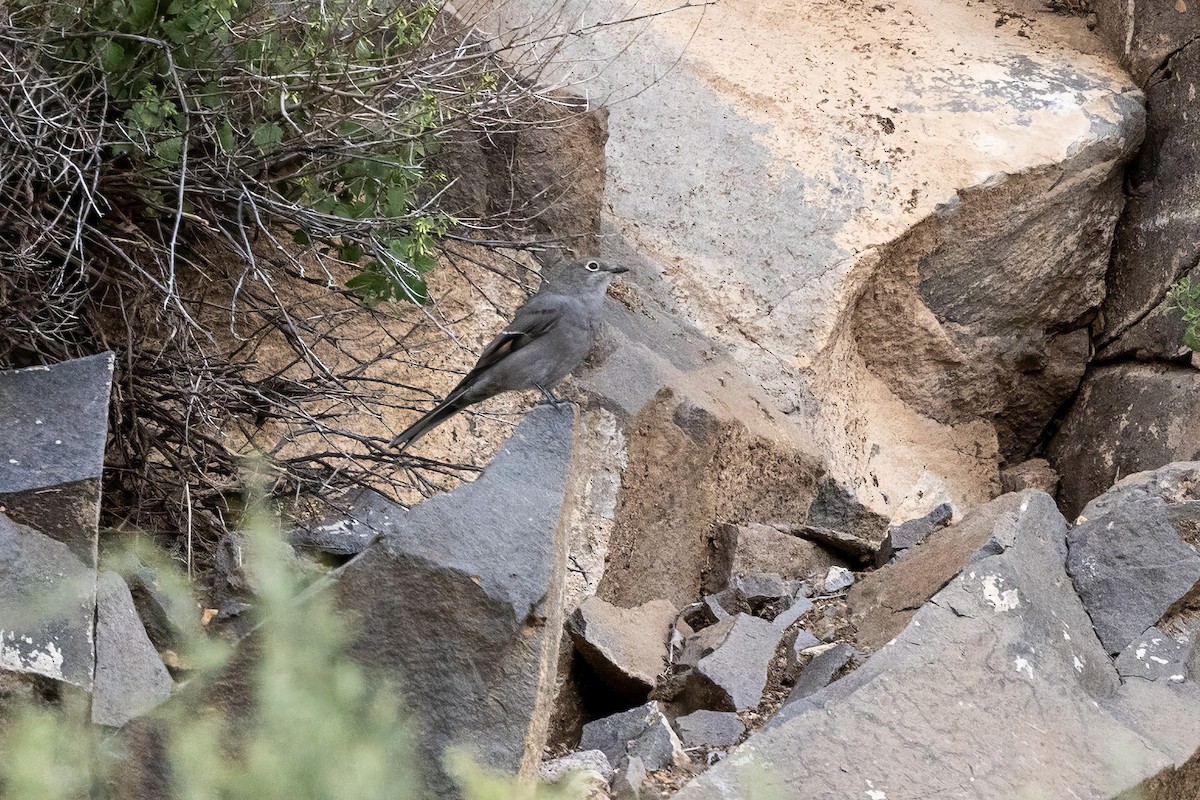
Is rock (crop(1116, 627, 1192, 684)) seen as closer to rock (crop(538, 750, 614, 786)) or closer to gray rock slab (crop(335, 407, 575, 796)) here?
rock (crop(538, 750, 614, 786))

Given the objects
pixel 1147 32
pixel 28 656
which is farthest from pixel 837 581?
pixel 1147 32

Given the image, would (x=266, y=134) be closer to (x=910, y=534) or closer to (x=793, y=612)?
(x=793, y=612)

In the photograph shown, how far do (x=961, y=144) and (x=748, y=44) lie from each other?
118 centimetres

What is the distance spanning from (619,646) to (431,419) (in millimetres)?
1130

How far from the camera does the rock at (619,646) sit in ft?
13.6

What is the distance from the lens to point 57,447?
10.8ft

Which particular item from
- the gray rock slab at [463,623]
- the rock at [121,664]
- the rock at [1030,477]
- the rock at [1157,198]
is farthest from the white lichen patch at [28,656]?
the rock at [1157,198]

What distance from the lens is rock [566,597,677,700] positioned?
163 inches

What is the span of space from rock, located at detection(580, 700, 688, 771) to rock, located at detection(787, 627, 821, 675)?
0.45 metres

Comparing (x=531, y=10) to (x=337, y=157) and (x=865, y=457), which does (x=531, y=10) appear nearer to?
(x=337, y=157)

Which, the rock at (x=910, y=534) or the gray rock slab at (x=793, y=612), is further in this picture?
the rock at (x=910, y=534)

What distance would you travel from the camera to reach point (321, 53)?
4.41 metres

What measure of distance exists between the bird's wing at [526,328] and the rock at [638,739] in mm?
1553

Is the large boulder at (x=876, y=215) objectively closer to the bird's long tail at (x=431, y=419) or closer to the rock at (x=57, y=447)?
the bird's long tail at (x=431, y=419)
